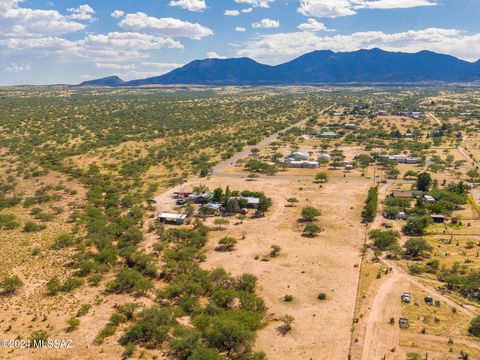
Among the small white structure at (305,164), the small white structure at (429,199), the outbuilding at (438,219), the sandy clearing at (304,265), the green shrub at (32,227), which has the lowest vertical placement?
the sandy clearing at (304,265)

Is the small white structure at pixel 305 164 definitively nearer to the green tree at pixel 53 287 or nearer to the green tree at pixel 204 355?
the green tree at pixel 53 287

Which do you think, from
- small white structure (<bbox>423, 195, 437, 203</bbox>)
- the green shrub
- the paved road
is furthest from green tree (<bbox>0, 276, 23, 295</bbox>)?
small white structure (<bbox>423, 195, 437, 203</bbox>)

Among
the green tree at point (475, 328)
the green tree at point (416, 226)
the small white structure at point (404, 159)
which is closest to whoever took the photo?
the green tree at point (475, 328)

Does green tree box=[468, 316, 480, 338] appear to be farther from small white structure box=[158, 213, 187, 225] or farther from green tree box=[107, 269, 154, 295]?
small white structure box=[158, 213, 187, 225]

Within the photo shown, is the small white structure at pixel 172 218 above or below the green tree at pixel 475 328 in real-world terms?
above

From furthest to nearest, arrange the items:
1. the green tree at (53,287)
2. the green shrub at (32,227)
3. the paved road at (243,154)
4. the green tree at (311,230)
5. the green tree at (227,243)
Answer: the paved road at (243,154) < the green tree at (311,230) < the green shrub at (32,227) < the green tree at (227,243) < the green tree at (53,287)

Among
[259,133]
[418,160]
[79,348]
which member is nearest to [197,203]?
[79,348]

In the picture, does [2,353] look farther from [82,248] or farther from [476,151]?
[476,151]

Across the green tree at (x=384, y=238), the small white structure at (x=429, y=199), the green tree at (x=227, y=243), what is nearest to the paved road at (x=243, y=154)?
the green tree at (x=227, y=243)

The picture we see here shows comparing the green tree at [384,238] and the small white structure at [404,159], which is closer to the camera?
the green tree at [384,238]

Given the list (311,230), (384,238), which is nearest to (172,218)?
(311,230)
